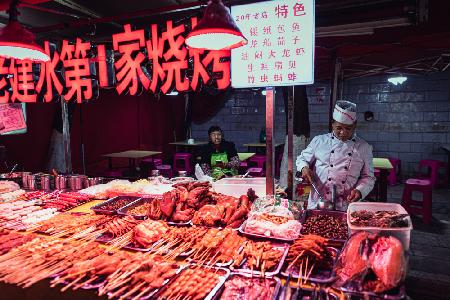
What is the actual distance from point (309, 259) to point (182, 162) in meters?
11.9

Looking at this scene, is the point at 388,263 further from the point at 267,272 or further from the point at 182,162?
the point at 182,162

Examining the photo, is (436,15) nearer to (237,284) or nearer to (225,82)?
(225,82)

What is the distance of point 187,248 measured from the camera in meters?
2.67

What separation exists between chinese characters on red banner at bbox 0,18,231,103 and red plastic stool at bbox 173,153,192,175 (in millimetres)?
7947

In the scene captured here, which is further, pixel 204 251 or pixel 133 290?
pixel 204 251

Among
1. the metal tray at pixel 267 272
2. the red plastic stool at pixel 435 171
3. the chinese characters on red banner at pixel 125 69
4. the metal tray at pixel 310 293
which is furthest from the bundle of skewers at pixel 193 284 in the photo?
the red plastic stool at pixel 435 171

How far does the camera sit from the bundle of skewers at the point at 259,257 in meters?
2.32

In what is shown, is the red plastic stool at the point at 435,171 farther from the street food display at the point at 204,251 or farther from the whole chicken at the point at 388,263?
the whole chicken at the point at 388,263

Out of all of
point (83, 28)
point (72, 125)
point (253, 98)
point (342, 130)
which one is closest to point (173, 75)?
point (342, 130)

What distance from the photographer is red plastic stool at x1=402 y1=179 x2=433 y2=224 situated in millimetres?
7707

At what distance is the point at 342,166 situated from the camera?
16.2 feet

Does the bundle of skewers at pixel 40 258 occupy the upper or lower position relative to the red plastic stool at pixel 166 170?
upper

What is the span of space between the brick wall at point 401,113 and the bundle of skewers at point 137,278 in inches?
520

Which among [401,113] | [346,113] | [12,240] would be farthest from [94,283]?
[401,113]
